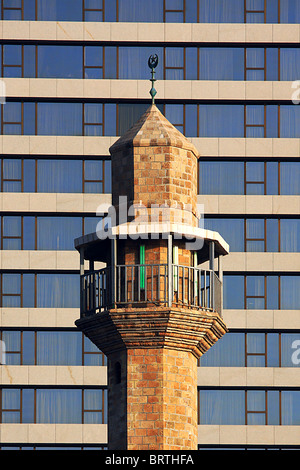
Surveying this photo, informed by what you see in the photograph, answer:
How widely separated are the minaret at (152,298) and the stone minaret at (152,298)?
0.03 m

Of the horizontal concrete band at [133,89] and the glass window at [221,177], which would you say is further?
the glass window at [221,177]

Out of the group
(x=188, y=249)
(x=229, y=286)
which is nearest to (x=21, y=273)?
(x=229, y=286)

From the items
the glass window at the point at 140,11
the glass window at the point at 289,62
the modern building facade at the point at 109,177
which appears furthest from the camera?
the glass window at the point at 140,11

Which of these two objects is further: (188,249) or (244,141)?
(244,141)

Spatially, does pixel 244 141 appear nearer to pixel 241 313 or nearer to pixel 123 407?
pixel 241 313

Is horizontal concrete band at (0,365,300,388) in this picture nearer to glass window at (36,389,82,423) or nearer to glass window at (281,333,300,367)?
glass window at (281,333,300,367)

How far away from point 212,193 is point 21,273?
13.1m

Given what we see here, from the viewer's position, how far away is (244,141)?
105 metres

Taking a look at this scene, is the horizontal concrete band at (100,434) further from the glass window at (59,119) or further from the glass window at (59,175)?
the glass window at (59,119)

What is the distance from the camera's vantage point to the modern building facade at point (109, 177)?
3984 inches

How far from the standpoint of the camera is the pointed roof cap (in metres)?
60.3

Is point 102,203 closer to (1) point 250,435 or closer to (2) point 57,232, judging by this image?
(2) point 57,232

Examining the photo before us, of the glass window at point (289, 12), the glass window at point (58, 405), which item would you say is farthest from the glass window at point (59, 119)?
the glass window at point (58, 405)

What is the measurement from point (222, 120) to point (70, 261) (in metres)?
13.5
